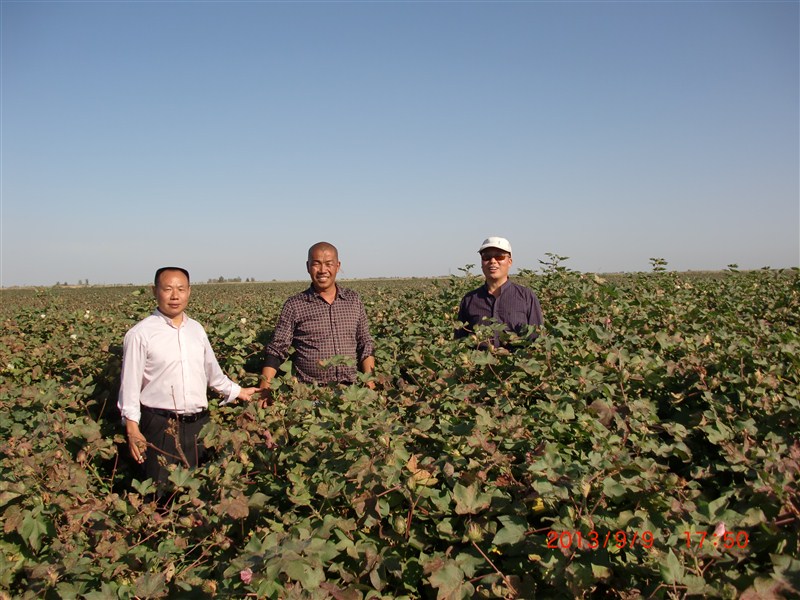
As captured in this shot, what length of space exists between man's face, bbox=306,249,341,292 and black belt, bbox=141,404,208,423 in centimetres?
118

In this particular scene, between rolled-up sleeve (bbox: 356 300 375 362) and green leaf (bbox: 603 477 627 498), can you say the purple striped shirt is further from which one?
green leaf (bbox: 603 477 627 498)

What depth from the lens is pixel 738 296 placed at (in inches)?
289

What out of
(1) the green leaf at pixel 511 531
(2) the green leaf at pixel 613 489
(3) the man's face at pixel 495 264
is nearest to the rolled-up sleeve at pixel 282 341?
(3) the man's face at pixel 495 264

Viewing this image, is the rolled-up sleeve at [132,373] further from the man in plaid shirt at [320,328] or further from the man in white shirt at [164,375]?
the man in plaid shirt at [320,328]

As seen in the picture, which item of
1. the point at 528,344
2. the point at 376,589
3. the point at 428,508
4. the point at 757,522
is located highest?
the point at 528,344

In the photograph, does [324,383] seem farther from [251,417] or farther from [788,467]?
[788,467]

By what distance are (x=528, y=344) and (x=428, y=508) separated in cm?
161

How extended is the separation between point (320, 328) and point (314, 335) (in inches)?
2.7

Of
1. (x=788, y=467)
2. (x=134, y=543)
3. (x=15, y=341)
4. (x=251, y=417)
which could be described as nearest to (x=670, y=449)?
(x=788, y=467)

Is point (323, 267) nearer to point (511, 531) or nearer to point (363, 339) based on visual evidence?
point (363, 339)

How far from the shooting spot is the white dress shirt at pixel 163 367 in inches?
133

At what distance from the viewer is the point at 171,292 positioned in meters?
3.48
